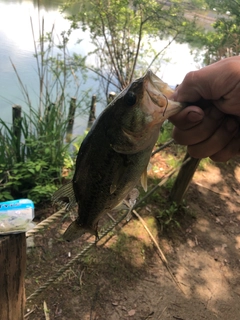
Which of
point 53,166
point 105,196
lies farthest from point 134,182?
point 53,166

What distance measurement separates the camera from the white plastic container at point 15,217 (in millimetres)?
1417

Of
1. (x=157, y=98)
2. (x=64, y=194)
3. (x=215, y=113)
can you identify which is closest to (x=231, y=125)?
(x=215, y=113)

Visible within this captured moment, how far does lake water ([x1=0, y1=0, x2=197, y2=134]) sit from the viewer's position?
21.1 ft

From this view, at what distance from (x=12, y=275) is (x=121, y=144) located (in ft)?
3.45

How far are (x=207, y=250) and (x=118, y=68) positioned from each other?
16.1ft

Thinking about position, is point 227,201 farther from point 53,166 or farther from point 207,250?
point 53,166

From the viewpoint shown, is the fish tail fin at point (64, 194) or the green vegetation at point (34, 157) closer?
the fish tail fin at point (64, 194)

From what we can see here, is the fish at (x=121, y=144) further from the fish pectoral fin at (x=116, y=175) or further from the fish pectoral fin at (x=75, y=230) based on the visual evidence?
the fish pectoral fin at (x=75, y=230)

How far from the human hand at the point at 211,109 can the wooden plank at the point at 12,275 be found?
0.98m

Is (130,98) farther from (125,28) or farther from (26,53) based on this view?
(26,53)

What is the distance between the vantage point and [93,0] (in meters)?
6.32

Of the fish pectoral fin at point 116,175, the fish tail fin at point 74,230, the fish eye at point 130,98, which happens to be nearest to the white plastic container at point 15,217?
the fish tail fin at point 74,230

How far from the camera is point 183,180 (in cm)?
364

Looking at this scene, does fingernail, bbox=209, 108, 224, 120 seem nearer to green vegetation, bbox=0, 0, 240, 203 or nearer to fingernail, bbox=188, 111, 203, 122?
fingernail, bbox=188, 111, 203, 122
